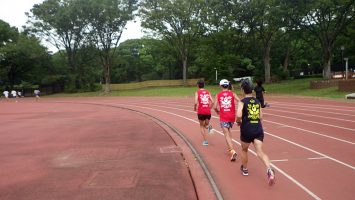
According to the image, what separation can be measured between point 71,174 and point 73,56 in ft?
171

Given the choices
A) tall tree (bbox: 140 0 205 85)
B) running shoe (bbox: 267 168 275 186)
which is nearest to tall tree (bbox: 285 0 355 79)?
tall tree (bbox: 140 0 205 85)

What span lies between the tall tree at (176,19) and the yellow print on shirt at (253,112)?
146 feet

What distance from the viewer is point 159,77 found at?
3024 inches

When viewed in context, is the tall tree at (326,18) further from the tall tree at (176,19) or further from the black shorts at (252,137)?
the black shorts at (252,137)

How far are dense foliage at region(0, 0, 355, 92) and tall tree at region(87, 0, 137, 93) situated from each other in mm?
121

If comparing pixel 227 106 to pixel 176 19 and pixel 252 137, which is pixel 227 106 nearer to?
pixel 252 137

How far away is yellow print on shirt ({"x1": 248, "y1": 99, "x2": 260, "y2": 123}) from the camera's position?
685 cm

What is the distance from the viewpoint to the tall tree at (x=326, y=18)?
34.9 m

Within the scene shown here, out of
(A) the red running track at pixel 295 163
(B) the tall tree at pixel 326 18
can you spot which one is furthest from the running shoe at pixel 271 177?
(B) the tall tree at pixel 326 18

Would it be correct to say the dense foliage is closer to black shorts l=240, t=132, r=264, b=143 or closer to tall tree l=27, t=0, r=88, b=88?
tall tree l=27, t=0, r=88, b=88

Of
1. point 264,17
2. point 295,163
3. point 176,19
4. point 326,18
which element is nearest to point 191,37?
point 176,19

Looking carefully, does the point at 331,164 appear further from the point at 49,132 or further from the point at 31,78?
the point at 31,78

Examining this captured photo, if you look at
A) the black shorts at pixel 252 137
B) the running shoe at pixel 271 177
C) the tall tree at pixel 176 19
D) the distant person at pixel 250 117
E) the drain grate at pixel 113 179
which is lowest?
the drain grate at pixel 113 179

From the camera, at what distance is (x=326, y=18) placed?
125ft
